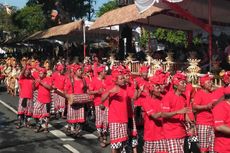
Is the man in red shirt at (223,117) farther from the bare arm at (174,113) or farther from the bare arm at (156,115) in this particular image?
the bare arm at (156,115)

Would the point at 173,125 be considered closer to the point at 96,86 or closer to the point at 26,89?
the point at 96,86

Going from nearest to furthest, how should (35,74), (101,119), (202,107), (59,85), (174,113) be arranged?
(174,113) < (202,107) < (101,119) < (35,74) < (59,85)

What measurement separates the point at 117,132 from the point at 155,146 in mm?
1255

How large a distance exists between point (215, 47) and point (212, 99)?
8601 mm

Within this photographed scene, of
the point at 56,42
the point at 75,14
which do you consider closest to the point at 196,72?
the point at 56,42

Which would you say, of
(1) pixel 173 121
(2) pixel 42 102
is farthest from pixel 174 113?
(2) pixel 42 102

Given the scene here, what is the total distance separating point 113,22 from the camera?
17.2 metres

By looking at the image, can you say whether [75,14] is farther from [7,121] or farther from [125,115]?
[125,115]

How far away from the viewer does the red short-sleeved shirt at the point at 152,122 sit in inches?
271

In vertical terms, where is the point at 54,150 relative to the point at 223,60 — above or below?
below

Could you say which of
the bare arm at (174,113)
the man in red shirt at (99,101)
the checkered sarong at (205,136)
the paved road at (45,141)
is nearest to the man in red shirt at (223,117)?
the bare arm at (174,113)

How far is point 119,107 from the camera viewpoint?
817 cm

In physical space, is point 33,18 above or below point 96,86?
Answer: above

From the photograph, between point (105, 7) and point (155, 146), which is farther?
point (105, 7)
